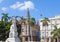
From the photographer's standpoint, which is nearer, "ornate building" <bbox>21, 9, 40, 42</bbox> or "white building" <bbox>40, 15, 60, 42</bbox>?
"white building" <bbox>40, 15, 60, 42</bbox>

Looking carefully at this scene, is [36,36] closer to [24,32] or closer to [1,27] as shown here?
[24,32]

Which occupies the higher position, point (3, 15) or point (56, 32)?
point (3, 15)

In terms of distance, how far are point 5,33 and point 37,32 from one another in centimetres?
2364

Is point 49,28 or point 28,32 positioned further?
point 28,32

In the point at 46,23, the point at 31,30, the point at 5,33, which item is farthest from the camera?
the point at 31,30

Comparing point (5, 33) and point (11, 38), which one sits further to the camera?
point (5, 33)

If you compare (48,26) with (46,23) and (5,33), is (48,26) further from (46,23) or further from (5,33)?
(5,33)

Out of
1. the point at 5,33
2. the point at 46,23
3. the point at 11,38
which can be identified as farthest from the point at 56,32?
the point at 11,38

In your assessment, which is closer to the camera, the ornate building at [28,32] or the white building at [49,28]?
the white building at [49,28]

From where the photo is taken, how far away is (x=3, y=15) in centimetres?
8562

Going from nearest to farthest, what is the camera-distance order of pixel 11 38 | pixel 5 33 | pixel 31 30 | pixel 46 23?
pixel 11 38 < pixel 5 33 < pixel 46 23 < pixel 31 30

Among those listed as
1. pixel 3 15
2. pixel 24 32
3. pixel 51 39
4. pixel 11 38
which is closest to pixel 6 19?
pixel 3 15

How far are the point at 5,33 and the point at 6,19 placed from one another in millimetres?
14406

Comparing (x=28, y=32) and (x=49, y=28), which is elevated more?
(x=49, y=28)
